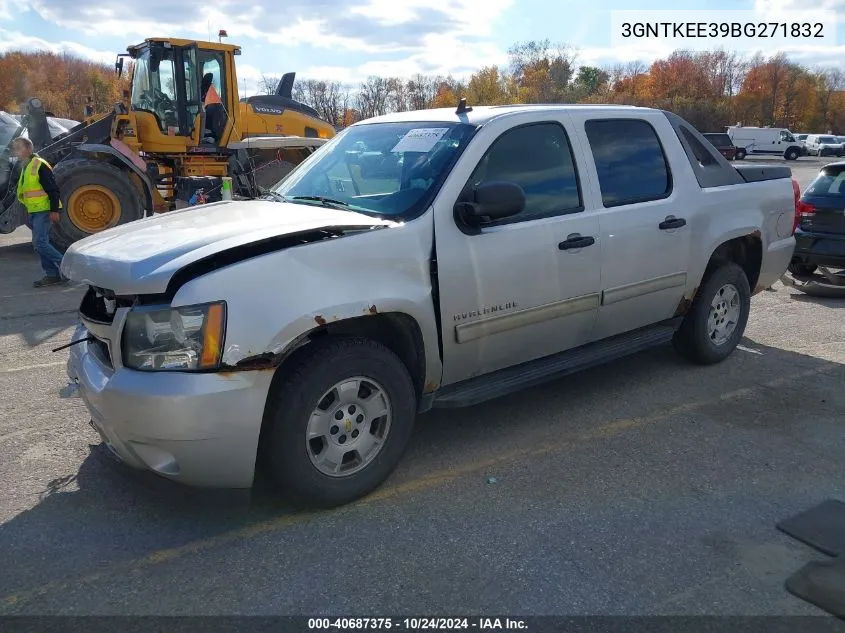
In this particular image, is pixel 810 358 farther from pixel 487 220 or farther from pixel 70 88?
pixel 70 88

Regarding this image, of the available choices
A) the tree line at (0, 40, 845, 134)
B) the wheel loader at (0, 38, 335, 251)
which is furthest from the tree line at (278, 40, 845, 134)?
the wheel loader at (0, 38, 335, 251)

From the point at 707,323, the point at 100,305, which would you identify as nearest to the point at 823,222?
the point at 707,323

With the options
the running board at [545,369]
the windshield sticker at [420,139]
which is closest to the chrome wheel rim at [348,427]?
the running board at [545,369]

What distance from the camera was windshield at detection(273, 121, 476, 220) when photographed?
3777 mm

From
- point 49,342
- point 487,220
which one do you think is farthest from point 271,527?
point 49,342

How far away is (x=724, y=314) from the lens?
5586 millimetres

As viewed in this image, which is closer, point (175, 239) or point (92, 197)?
point (175, 239)

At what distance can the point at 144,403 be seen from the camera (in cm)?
293

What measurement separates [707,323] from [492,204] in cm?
269

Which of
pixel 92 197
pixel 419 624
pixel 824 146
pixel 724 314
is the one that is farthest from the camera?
pixel 824 146

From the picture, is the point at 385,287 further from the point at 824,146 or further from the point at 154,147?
the point at 824,146

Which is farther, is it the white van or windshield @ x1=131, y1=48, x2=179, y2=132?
the white van

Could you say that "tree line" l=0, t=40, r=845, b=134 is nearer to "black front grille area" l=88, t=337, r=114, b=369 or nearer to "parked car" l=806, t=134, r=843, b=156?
"parked car" l=806, t=134, r=843, b=156

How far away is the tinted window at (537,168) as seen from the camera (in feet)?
13.1
